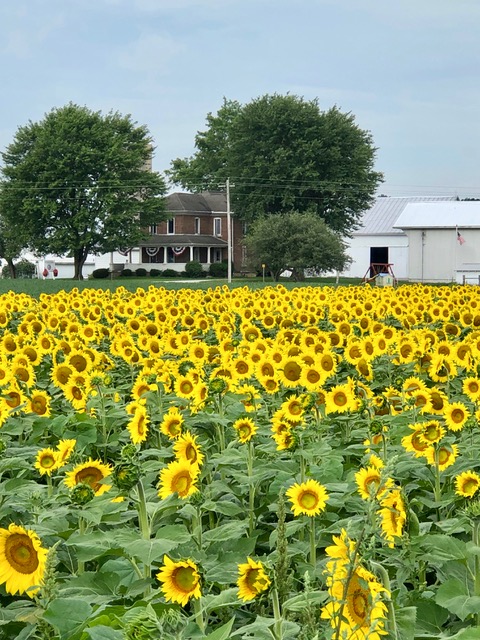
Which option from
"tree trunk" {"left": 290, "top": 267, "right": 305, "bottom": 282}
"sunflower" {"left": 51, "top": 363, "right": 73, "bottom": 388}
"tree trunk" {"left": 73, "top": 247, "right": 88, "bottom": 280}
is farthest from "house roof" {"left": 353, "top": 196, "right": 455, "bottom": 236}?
"sunflower" {"left": 51, "top": 363, "right": 73, "bottom": 388}

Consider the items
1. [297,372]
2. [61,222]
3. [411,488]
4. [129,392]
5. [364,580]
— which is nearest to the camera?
[364,580]

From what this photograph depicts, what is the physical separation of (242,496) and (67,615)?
181 centimetres

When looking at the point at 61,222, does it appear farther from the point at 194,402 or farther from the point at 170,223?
the point at 194,402

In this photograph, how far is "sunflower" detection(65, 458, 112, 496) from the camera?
3.36 metres

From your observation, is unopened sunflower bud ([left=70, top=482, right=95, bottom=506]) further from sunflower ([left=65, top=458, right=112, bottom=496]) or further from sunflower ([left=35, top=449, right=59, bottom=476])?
sunflower ([left=35, top=449, right=59, bottom=476])

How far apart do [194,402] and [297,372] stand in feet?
2.55

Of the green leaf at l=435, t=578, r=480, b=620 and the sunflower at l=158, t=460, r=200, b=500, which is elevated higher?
the sunflower at l=158, t=460, r=200, b=500

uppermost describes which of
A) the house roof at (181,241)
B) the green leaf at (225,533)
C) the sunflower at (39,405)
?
the house roof at (181,241)

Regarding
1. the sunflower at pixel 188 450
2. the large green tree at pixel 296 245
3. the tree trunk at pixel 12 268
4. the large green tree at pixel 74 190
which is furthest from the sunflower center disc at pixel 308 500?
the tree trunk at pixel 12 268

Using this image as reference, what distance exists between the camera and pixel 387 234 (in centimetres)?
6088

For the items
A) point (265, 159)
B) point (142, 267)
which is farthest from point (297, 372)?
point (142, 267)

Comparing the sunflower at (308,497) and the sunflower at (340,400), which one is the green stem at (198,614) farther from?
the sunflower at (340,400)

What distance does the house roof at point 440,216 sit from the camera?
2041 inches

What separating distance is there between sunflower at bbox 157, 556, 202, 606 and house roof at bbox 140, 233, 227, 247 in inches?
2665
